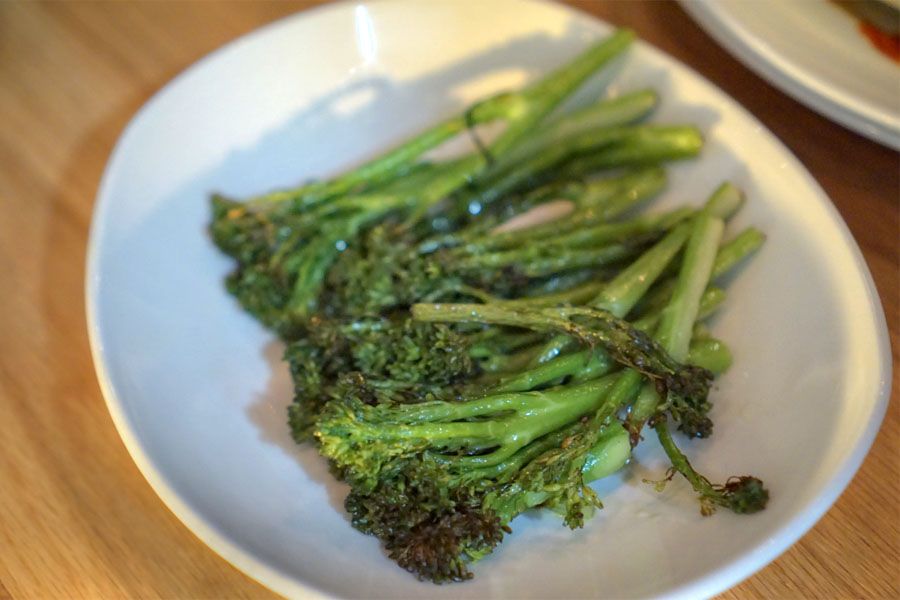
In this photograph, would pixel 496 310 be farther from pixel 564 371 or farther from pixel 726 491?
pixel 726 491

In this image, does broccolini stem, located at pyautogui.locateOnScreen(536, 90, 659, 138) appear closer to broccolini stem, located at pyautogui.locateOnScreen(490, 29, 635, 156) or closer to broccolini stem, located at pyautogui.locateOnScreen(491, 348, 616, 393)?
broccolini stem, located at pyautogui.locateOnScreen(490, 29, 635, 156)

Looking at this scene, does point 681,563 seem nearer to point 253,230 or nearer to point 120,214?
point 253,230

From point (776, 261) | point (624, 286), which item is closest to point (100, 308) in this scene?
point (624, 286)

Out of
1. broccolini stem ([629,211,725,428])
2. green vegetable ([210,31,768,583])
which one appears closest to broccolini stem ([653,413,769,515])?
green vegetable ([210,31,768,583])

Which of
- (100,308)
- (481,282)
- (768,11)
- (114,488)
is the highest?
(768,11)

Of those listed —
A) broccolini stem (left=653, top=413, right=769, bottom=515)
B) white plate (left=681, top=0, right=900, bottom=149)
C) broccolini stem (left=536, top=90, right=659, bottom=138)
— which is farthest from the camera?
broccolini stem (left=536, top=90, right=659, bottom=138)

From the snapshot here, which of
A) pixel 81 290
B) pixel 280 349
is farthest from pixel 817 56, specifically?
pixel 81 290

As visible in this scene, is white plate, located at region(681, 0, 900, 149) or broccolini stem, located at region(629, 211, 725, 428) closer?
broccolini stem, located at region(629, 211, 725, 428)
